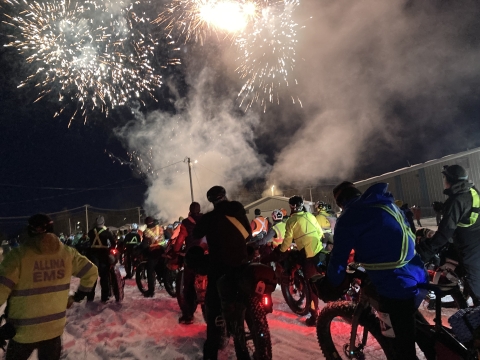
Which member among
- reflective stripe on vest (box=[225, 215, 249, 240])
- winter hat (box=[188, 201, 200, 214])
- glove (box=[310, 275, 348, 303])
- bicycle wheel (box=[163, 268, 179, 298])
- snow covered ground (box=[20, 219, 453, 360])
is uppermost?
winter hat (box=[188, 201, 200, 214])

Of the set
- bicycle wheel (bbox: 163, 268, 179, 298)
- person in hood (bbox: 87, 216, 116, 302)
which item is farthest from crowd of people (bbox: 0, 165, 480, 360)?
person in hood (bbox: 87, 216, 116, 302)

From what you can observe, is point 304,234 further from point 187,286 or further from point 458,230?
point 458,230

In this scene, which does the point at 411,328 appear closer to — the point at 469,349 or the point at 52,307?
the point at 469,349

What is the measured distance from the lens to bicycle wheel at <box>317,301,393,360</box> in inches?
121

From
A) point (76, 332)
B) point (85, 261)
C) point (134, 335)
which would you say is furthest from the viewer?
point (76, 332)

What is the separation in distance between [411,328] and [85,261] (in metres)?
2.75

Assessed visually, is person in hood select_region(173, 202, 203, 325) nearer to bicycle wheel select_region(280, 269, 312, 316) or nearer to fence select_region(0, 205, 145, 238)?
bicycle wheel select_region(280, 269, 312, 316)

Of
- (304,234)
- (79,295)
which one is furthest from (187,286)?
(79,295)

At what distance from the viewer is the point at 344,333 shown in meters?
3.53

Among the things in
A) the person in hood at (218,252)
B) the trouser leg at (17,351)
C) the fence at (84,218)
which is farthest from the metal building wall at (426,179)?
the fence at (84,218)

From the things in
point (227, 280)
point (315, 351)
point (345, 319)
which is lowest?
point (315, 351)

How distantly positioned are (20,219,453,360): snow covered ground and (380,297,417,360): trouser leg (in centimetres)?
159

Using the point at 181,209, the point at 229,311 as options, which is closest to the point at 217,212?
the point at 229,311

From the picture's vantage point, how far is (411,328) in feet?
8.68
